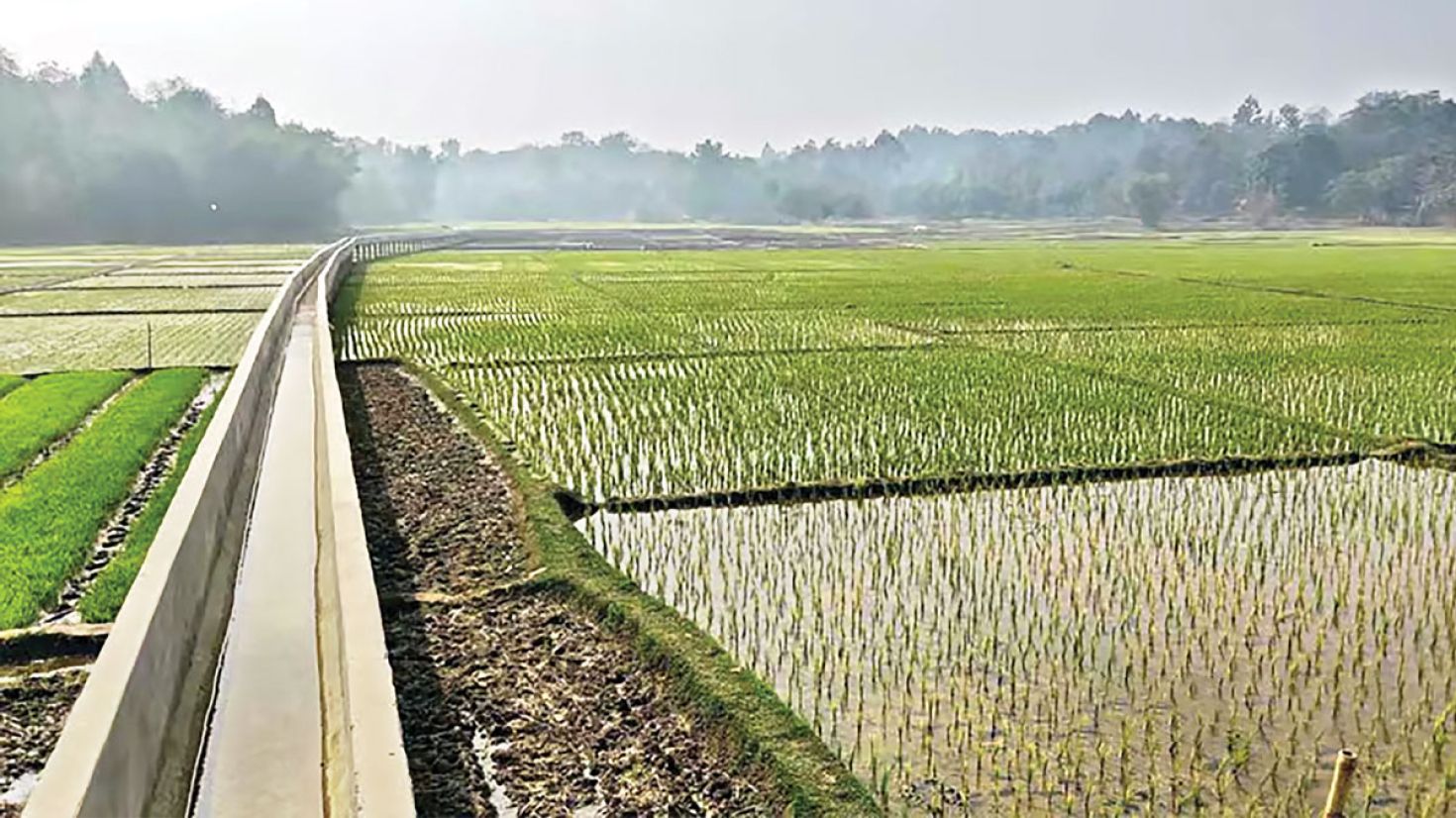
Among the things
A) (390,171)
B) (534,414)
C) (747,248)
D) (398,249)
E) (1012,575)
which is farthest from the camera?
(390,171)

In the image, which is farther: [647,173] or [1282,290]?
[647,173]

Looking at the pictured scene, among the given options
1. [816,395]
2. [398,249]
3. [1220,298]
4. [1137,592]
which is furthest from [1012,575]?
[398,249]

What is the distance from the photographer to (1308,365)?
1370 centimetres

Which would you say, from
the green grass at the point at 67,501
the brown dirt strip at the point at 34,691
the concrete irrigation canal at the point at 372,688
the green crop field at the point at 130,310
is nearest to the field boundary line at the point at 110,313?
the green crop field at the point at 130,310

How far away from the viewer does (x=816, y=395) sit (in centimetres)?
1177

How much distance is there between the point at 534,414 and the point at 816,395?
103 inches

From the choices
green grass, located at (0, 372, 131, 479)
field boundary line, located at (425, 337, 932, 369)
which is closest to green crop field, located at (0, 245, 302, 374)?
green grass, located at (0, 372, 131, 479)

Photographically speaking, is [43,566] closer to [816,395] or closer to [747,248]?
[816,395]

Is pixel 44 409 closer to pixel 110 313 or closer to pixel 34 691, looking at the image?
pixel 34 691

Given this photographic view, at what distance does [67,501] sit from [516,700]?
3.91 m

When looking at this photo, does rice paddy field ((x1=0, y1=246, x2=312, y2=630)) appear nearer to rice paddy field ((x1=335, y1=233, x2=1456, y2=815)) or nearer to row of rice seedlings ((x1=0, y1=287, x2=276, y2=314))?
row of rice seedlings ((x1=0, y1=287, x2=276, y2=314))

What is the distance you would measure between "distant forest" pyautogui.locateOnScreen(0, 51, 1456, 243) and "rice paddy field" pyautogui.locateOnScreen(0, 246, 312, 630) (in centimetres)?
3466

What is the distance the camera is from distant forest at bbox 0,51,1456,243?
187 ft

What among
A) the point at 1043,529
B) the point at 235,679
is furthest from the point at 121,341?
the point at 1043,529
